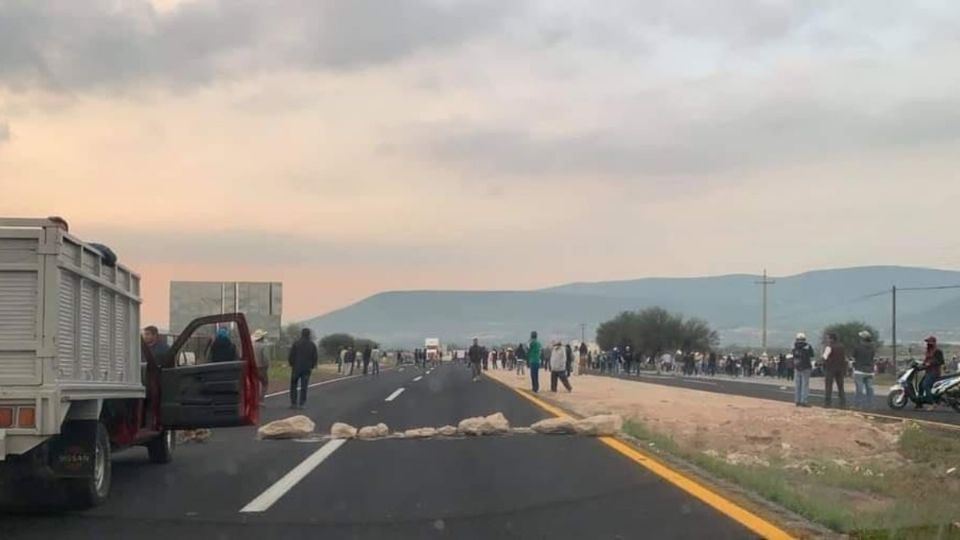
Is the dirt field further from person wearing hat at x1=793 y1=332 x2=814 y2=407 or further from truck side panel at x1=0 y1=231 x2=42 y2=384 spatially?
truck side panel at x1=0 y1=231 x2=42 y2=384

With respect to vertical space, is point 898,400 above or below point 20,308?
below

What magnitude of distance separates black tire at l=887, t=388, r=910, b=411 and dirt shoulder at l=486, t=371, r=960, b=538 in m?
3.52

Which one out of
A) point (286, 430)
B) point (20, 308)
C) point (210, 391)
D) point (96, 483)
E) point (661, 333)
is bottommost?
point (661, 333)

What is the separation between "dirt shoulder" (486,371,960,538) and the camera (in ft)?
32.0

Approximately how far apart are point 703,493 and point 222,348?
19.8 feet

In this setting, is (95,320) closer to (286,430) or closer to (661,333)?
(286,430)

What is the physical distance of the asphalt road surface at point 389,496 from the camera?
363 inches

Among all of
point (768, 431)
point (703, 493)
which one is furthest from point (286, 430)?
point (703, 493)

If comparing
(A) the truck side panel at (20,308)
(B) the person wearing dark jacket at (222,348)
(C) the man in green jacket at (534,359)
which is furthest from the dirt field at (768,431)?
(A) the truck side panel at (20,308)

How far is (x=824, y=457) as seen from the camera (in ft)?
53.2

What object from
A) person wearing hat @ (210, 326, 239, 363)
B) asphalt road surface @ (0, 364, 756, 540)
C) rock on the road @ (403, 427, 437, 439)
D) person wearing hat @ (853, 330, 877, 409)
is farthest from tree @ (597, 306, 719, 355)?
person wearing hat @ (210, 326, 239, 363)

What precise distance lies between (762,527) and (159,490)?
242 inches

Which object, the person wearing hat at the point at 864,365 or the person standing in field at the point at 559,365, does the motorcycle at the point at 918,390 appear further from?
the person standing in field at the point at 559,365

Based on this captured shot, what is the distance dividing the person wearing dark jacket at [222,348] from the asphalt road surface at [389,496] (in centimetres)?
134
